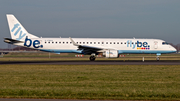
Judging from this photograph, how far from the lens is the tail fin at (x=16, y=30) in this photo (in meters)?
40.7

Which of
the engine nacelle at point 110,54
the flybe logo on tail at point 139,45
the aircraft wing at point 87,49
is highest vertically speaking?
the flybe logo on tail at point 139,45

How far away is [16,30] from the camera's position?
135 feet

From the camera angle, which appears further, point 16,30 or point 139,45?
point 16,30

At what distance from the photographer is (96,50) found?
39.1 meters

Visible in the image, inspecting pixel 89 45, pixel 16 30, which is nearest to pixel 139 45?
pixel 89 45

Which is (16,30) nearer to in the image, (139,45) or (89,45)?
(89,45)

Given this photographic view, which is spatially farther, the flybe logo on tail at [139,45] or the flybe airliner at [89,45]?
the flybe logo on tail at [139,45]

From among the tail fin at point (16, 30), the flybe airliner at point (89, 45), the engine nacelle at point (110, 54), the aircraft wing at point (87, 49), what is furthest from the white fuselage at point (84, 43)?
the engine nacelle at point (110, 54)

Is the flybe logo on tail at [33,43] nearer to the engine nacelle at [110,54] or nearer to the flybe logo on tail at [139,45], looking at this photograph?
the engine nacelle at [110,54]

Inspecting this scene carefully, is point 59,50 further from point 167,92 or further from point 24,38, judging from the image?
point 167,92

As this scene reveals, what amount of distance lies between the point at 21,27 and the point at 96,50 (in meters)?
13.4

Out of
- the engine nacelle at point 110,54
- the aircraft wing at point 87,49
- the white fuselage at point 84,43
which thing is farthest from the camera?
the white fuselage at point 84,43

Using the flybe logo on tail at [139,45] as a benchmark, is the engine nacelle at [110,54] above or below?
below

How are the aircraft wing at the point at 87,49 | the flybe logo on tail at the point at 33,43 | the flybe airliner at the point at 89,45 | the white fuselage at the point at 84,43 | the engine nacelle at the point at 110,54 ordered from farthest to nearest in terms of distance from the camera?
the flybe logo on tail at the point at 33,43
the white fuselage at the point at 84,43
the flybe airliner at the point at 89,45
the engine nacelle at the point at 110,54
the aircraft wing at the point at 87,49
